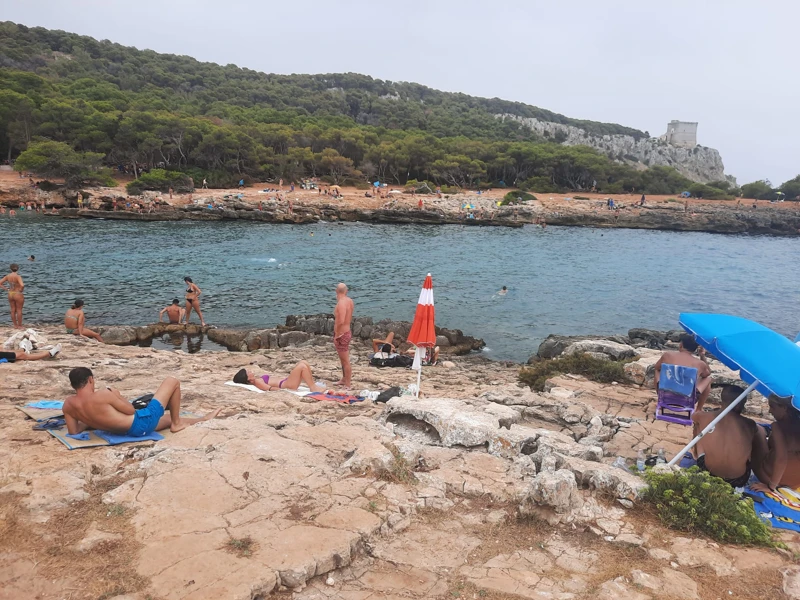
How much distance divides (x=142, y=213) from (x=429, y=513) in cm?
4517

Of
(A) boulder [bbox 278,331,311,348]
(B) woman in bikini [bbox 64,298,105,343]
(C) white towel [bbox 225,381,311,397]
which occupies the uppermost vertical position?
(C) white towel [bbox 225,381,311,397]

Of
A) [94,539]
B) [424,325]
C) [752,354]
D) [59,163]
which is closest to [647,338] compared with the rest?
[424,325]

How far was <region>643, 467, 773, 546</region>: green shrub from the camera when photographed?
4.18 metres

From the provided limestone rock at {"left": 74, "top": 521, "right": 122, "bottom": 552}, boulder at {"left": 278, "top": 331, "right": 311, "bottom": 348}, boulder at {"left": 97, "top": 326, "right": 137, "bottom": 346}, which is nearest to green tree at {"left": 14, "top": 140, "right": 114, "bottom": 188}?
boulder at {"left": 97, "top": 326, "right": 137, "bottom": 346}

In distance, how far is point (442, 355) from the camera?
14594 millimetres

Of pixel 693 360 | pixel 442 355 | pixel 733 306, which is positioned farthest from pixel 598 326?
pixel 693 360

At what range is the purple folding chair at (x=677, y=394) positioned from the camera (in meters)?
6.86

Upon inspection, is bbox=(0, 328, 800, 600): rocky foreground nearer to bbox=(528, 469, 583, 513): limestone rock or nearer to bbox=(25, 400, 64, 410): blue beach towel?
bbox=(528, 469, 583, 513): limestone rock

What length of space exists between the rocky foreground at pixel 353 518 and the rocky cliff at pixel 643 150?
117941mm

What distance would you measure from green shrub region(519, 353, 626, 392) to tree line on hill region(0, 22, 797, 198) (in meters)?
50.1

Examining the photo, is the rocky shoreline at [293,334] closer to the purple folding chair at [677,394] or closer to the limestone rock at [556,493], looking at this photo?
the purple folding chair at [677,394]

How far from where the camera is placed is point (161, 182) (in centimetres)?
5084

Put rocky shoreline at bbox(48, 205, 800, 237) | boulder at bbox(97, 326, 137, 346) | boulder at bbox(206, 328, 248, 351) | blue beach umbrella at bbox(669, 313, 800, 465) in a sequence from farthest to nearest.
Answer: rocky shoreline at bbox(48, 205, 800, 237)
boulder at bbox(206, 328, 248, 351)
boulder at bbox(97, 326, 137, 346)
blue beach umbrella at bbox(669, 313, 800, 465)

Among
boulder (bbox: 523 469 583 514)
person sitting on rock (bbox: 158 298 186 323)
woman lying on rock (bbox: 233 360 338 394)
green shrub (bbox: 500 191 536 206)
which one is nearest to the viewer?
boulder (bbox: 523 469 583 514)
